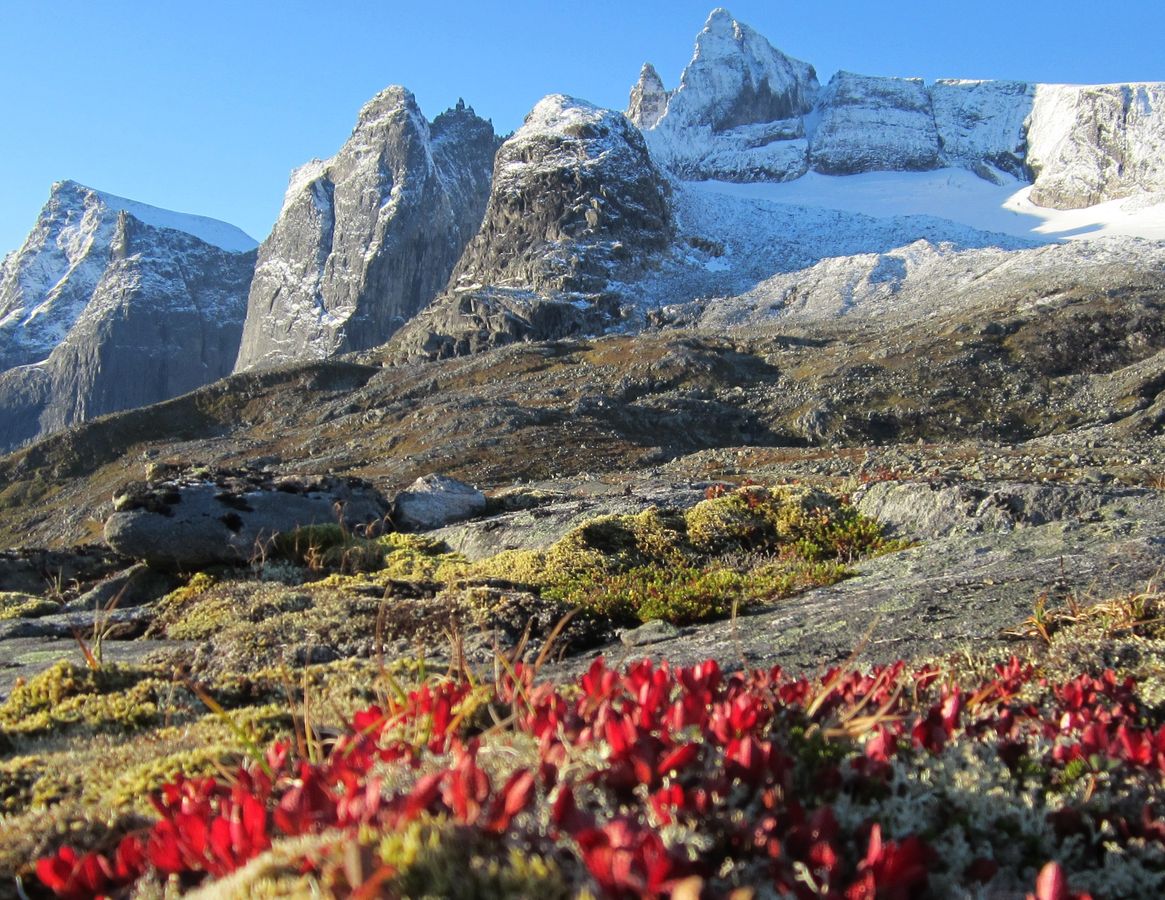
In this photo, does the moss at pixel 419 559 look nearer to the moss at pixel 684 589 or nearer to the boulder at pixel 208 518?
the boulder at pixel 208 518

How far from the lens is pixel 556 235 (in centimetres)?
17288

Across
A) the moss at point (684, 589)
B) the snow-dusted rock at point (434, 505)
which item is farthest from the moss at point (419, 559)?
the snow-dusted rock at point (434, 505)

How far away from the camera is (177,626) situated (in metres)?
8.73

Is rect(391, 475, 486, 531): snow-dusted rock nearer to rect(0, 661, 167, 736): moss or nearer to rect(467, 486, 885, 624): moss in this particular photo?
rect(467, 486, 885, 624): moss

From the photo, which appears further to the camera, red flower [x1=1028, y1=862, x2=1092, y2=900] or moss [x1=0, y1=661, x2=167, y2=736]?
moss [x1=0, y1=661, x2=167, y2=736]

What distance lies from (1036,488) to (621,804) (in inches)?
374

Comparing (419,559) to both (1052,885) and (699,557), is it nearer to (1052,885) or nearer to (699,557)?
(699,557)

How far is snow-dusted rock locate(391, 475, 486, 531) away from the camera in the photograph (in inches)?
651

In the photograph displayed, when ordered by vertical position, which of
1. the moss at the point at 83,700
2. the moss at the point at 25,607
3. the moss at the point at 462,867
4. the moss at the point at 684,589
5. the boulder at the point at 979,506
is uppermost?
the boulder at the point at 979,506

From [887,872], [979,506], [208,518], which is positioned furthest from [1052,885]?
[208,518]

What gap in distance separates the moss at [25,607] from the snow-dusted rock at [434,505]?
20.5 feet

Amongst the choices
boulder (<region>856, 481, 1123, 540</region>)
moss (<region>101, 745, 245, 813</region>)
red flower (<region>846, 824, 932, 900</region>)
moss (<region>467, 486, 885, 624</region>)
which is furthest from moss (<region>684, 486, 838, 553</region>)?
red flower (<region>846, 824, 932, 900</region>)

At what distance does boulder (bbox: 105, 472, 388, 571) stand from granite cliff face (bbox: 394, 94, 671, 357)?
118 meters

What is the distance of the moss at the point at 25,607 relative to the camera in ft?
36.1
